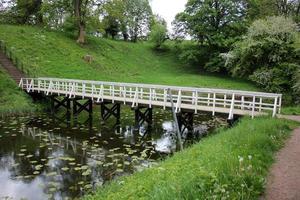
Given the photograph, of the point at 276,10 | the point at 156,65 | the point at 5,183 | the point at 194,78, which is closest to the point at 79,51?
the point at 156,65

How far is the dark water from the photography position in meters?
12.2

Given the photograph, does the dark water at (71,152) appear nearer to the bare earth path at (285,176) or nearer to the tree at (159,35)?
the bare earth path at (285,176)

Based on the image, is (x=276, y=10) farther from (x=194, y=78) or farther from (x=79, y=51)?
(x=79, y=51)

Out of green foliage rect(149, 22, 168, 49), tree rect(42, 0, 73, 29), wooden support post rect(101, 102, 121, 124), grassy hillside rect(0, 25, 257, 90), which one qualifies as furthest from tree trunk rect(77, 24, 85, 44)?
wooden support post rect(101, 102, 121, 124)

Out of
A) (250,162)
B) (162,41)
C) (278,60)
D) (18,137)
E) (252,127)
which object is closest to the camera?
(250,162)

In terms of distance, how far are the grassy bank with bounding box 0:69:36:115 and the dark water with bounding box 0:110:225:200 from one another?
2.15m

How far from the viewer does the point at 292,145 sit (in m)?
12.1

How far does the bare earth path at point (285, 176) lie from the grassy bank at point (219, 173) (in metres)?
0.21

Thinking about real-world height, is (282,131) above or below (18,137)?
above

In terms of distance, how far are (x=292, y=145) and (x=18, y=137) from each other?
47.5 feet

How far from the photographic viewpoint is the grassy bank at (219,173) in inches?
269

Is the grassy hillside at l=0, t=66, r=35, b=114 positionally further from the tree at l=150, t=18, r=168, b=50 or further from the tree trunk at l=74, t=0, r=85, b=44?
the tree at l=150, t=18, r=168, b=50

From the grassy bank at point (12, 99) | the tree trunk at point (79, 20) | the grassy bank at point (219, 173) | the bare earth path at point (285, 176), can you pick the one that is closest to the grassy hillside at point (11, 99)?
the grassy bank at point (12, 99)

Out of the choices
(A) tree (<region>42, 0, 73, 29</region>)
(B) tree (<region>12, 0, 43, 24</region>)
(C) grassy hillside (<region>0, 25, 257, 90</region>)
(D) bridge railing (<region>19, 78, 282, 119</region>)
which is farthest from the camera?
(B) tree (<region>12, 0, 43, 24</region>)
